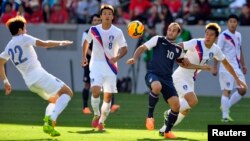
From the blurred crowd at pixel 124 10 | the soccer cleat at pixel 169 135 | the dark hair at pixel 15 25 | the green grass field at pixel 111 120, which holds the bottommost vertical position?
the green grass field at pixel 111 120

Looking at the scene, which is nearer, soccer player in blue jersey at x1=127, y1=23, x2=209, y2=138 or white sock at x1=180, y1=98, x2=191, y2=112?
soccer player in blue jersey at x1=127, y1=23, x2=209, y2=138

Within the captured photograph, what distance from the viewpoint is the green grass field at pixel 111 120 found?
1778 cm

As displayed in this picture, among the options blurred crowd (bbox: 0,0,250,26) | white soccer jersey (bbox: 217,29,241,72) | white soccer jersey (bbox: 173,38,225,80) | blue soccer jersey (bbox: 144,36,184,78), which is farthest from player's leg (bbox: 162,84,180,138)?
blurred crowd (bbox: 0,0,250,26)

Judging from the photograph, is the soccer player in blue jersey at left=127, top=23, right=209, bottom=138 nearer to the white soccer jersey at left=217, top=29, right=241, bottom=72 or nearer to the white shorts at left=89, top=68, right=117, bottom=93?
the white shorts at left=89, top=68, right=117, bottom=93

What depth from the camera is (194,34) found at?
30.5 meters

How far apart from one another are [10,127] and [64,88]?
2.32 m

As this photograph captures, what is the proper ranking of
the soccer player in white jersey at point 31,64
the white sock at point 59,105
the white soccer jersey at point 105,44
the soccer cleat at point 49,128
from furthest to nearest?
the white soccer jersey at point 105,44 → the white sock at point 59,105 → the soccer player in white jersey at point 31,64 → the soccer cleat at point 49,128

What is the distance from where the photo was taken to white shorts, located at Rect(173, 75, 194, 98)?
18422mm

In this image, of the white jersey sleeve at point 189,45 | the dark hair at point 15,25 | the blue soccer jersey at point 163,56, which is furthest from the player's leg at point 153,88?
the dark hair at point 15,25

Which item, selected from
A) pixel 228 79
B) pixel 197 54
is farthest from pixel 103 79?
pixel 228 79

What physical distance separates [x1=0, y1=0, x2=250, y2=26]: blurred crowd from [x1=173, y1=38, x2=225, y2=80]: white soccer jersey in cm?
1147

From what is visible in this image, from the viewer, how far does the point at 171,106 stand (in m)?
17.6

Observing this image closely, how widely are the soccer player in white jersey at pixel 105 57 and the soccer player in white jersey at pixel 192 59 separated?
1370 mm

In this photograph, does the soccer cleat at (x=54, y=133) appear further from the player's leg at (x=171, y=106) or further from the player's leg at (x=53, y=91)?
the player's leg at (x=171, y=106)
